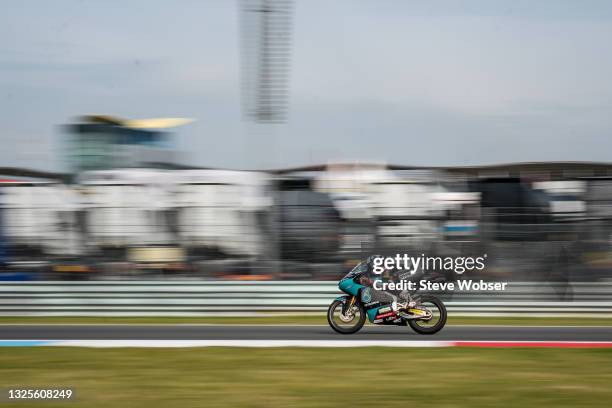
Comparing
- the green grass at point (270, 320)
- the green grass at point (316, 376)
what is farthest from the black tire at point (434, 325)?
the green grass at point (270, 320)

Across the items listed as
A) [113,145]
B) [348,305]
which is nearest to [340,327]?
[348,305]

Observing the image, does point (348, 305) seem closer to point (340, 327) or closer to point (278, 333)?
point (340, 327)

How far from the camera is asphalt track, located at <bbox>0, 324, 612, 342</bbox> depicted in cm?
1080

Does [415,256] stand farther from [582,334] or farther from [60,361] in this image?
[60,361]

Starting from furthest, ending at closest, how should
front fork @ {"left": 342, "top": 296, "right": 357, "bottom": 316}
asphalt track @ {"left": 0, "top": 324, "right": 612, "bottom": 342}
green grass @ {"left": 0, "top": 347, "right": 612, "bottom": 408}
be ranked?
Answer: 1. asphalt track @ {"left": 0, "top": 324, "right": 612, "bottom": 342}
2. front fork @ {"left": 342, "top": 296, "right": 357, "bottom": 316}
3. green grass @ {"left": 0, "top": 347, "right": 612, "bottom": 408}

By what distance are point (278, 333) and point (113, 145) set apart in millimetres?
8632

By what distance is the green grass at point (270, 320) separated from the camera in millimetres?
13438

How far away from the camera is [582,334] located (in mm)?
11539

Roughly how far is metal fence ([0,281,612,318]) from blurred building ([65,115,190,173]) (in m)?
4.29

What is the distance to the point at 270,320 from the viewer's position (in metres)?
13.6

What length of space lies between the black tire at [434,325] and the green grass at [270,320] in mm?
2813

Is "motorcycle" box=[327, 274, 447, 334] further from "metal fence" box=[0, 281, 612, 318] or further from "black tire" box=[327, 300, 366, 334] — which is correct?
"metal fence" box=[0, 281, 612, 318]

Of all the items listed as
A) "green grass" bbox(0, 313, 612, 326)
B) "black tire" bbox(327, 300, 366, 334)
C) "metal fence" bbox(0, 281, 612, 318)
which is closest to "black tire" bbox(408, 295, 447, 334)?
"black tire" bbox(327, 300, 366, 334)

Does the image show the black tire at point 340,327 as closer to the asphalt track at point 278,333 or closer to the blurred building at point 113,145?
the asphalt track at point 278,333
